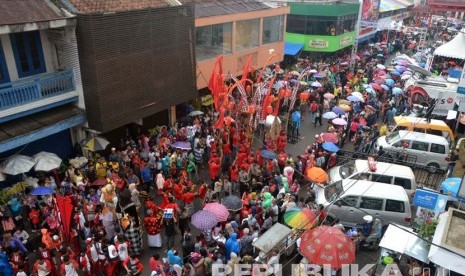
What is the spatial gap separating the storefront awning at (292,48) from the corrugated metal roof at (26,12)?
2167cm

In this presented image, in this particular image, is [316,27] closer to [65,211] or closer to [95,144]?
[95,144]

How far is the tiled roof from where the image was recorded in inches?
551

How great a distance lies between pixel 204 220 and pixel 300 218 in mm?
2770

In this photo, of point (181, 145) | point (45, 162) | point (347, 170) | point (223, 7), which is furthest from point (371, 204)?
point (223, 7)

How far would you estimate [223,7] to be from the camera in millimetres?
22047

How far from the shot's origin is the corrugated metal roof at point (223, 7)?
2053 centimetres

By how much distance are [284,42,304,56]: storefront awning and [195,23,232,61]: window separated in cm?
1085

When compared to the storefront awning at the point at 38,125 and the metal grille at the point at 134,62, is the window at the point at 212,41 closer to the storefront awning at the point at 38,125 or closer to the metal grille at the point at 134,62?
the metal grille at the point at 134,62

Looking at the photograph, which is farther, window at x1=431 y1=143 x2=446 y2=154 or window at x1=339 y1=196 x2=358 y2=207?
window at x1=431 y1=143 x2=446 y2=154

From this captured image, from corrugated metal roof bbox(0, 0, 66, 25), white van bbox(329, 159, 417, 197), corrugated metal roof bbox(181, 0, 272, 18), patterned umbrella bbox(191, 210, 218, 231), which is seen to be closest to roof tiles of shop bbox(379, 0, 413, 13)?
corrugated metal roof bbox(181, 0, 272, 18)

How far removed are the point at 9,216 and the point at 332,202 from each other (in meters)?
9.65

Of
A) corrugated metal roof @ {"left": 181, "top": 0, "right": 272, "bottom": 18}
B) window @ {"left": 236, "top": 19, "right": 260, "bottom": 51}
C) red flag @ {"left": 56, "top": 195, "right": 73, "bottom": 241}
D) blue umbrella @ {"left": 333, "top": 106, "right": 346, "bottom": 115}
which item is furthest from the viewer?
window @ {"left": 236, "top": 19, "right": 260, "bottom": 51}

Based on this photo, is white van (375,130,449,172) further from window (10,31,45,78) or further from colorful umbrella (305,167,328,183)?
window (10,31,45,78)

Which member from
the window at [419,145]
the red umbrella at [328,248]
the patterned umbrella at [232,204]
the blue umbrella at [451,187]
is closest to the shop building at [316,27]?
the window at [419,145]
